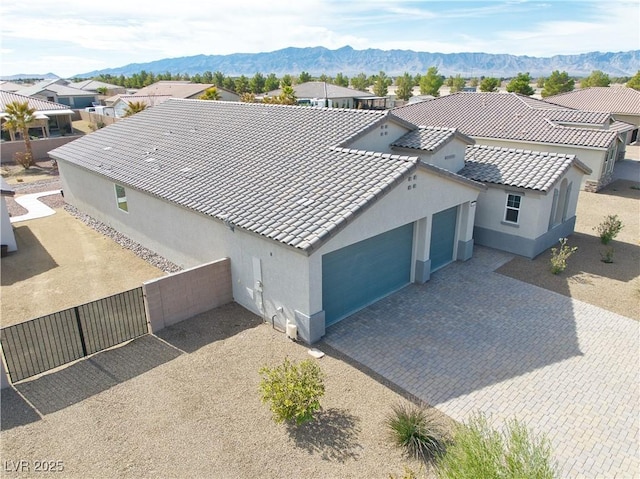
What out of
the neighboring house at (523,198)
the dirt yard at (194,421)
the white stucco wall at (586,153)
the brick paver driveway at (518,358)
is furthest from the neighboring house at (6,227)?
the white stucco wall at (586,153)

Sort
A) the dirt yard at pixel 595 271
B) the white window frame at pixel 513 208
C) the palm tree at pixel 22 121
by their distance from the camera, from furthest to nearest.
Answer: the palm tree at pixel 22 121 < the white window frame at pixel 513 208 < the dirt yard at pixel 595 271

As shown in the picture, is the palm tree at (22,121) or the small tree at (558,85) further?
the small tree at (558,85)

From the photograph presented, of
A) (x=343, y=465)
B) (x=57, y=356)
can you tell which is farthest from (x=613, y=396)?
(x=57, y=356)

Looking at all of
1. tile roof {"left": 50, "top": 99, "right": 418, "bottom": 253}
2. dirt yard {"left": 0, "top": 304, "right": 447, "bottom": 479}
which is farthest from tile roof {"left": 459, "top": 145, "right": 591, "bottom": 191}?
dirt yard {"left": 0, "top": 304, "right": 447, "bottom": 479}

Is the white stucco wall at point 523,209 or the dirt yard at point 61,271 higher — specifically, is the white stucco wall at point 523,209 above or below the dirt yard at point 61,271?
above

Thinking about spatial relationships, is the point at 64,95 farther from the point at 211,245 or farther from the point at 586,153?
the point at 586,153

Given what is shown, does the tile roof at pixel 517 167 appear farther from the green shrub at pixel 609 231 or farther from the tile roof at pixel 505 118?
the tile roof at pixel 505 118

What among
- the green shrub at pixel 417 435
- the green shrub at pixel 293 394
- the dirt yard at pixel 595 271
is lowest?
the dirt yard at pixel 595 271
